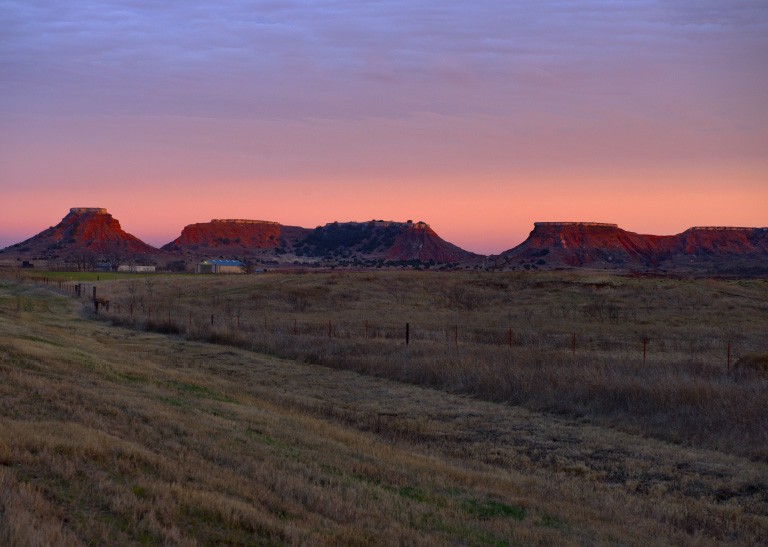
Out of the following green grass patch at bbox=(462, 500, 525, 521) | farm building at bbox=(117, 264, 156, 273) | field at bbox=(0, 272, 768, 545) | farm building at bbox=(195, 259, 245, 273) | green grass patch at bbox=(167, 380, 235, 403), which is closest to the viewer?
field at bbox=(0, 272, 768, 545)

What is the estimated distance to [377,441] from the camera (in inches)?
576

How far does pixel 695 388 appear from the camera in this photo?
17656mm

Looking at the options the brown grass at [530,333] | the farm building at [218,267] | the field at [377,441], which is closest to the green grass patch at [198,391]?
the field at [377,441]

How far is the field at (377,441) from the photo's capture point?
24.2 feet

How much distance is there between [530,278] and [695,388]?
58197 mm

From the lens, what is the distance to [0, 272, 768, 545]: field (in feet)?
24.2

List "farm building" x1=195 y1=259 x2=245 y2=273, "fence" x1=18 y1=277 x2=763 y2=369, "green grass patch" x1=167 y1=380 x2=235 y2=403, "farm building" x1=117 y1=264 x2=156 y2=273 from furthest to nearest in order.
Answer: "farm building" x1=117 y1=264 x2=156 y2=273, "farm building" x1=195 y1=259 x2=245 y2=273, "fence" x1=18 y1=277 x2=763 y2=369, "green grass patch" x1=167 y1=380 x2=235 y2=403

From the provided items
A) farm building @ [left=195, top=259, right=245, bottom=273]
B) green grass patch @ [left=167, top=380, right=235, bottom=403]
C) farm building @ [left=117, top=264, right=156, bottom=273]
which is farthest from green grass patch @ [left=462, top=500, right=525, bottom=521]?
farm building @ [left=117, top=264, right=156, bottom=273]

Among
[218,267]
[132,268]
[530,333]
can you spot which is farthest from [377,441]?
[132,268]

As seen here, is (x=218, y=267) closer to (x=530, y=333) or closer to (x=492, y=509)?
(x=530, y=333)

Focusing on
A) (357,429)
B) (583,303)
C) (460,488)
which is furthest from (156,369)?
(583,303)

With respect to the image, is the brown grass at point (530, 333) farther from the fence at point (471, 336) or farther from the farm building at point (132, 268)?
the farm building at point (132, 268)

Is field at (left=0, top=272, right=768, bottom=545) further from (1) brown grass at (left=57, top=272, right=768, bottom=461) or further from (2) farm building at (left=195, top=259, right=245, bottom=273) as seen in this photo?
(2) farm building at (left=195, top=259, right=245, bottom=273)

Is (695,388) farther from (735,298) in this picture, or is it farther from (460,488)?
(735,298)
